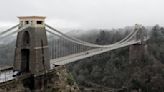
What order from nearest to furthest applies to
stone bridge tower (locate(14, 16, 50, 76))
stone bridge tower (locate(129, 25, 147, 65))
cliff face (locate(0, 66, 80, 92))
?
1. cliff face (locate(0, 66, 80, 92))
2. stone bridge tower (locate(14, 16, 50, 76))
3. stone bridge tower (locate(129, 25, 147, 65))

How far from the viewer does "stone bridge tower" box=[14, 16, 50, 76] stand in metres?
14.9

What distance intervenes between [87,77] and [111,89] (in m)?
3.92

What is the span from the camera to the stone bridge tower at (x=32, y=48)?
14.9 metres

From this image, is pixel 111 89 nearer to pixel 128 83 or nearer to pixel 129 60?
pixel 128 83

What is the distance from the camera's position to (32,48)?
1492cm

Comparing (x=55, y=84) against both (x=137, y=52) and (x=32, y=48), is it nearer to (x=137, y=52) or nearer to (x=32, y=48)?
(x=32, y=48)

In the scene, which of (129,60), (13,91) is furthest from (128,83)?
(13,91)

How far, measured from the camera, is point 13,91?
45.1 feet

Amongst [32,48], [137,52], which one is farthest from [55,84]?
[137,52]

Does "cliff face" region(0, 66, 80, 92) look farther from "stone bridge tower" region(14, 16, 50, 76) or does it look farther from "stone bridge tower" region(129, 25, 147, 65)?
"stone bridge tower" region(129, 25, 147, 65)

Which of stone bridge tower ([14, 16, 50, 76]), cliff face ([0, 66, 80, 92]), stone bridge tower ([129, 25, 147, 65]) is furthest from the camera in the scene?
stone bridge tower ([129, 25, 147, 65])

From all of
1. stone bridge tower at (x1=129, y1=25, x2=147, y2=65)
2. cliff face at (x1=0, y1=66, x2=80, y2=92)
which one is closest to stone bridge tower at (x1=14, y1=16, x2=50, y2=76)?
cliff face at (x1=0, y1=66, x2=80, y2=92)

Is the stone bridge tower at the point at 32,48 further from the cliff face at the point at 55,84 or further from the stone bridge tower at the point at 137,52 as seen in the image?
the stone bridge tower at the point at 137,52

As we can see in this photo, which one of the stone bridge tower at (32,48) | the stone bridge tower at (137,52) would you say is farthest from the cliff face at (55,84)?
the stone bridge tower at (137,52)
